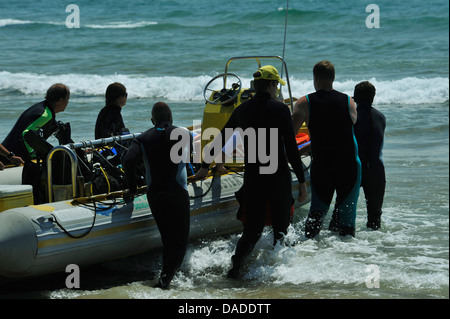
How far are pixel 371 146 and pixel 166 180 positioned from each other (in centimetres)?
210

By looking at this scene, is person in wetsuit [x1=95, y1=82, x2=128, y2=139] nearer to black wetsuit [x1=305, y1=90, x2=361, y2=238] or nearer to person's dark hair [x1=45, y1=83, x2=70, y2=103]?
person's dark hair [x1=45, y1=83, x2=70, y2=103]

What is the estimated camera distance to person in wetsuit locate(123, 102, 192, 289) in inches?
192

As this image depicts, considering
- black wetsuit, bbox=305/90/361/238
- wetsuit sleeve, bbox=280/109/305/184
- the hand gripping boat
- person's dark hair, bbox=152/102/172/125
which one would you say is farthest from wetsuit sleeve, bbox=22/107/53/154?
black wetsuit, bbox=305/90/361/238

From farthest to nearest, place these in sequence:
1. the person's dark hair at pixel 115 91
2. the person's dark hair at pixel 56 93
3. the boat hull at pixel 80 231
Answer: the person's dark hair at pixel 115 91, the person's dark hair at pixel 56 93, the boat hull at pixel 80 231

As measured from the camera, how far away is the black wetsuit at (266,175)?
4844mm

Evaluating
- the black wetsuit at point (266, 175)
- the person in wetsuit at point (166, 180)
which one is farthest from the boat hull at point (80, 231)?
the black wetsuit at point (266, 175)


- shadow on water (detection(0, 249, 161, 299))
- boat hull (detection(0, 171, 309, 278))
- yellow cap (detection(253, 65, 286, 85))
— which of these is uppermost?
yellow cap (detection(253, 65, 286, 85))

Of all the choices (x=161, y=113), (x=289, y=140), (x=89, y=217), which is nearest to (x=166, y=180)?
(x=161, y=113)

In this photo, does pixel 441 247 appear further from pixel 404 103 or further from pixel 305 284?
pixel 404 103

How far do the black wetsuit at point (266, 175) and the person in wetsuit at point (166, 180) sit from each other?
47 cm

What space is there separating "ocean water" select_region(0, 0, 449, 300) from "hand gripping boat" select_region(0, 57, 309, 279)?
0.79ft

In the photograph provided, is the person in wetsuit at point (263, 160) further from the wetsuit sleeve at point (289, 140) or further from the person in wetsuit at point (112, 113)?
the person in wetsuit at point (112, 113)

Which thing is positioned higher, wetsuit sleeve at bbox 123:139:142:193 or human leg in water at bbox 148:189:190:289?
wetsuit sleeve at bbox 123:139:142:193
